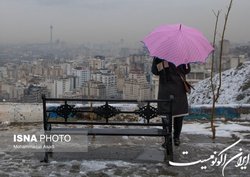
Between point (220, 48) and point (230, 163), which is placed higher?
point (220, 48)

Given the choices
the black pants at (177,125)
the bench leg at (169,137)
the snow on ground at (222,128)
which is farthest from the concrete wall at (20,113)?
the bench leg at (169,137)

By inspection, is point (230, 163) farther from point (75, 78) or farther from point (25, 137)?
point (75, 78)

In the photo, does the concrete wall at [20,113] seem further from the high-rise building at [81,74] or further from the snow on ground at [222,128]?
A: the high-rise building at [81,74]

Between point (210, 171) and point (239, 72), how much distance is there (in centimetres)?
1306

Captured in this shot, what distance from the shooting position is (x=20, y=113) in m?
8.50

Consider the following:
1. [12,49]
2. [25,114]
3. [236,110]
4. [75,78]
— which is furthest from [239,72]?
[25,114]

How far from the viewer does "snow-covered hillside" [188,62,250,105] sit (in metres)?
14.4

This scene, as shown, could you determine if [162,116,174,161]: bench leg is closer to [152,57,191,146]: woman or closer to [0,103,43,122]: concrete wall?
[152,57,191,146]: woman

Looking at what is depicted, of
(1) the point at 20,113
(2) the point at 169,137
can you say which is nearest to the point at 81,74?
(1) the point at 20,113

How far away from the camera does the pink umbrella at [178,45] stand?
5.57 m

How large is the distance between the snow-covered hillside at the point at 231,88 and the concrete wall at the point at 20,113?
7.11 m

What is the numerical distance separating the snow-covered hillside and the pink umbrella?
8076 mm

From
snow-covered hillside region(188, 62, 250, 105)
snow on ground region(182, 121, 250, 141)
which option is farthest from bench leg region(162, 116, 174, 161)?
snow-covered hillside region(188, 62, 250, 105)

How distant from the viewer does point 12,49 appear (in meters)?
19.7
